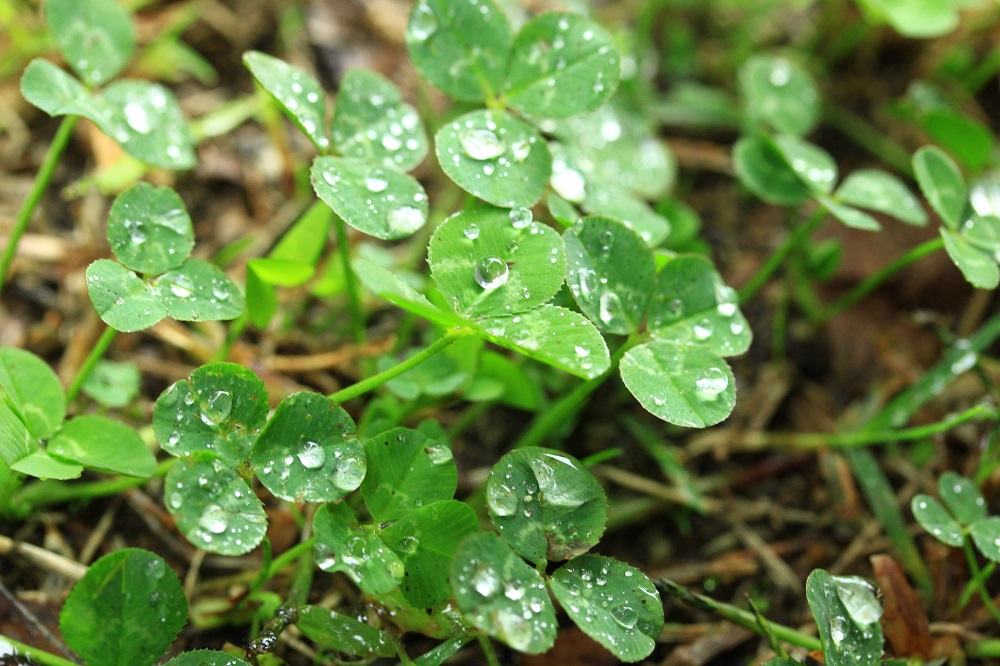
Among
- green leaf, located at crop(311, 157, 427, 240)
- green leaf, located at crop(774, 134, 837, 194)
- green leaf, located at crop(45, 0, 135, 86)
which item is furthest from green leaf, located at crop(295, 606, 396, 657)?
green leaf, located at crop(774, 134, 837, 194)

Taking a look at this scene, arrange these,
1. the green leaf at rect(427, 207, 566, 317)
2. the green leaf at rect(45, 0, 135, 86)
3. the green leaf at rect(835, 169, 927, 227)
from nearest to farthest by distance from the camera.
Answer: the green leaf at rect(427, 207, 566, 317) → the green leaf at rect(45, 0, 135, 86) → the green leaf at rect(835, 169, 927, 227)

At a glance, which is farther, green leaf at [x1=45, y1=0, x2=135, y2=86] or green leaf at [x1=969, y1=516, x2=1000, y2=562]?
green leaf at [x1=45, y1=0, x2=135, y2=86]

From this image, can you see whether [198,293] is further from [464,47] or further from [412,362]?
[464,47]

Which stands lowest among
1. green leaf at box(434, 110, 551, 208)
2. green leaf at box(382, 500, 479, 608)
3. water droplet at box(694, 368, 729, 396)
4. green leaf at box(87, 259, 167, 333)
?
green leaf at box(382, 500, 479, 608)

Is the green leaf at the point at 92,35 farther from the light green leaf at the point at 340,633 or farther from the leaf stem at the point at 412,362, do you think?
the light green leaf at the point at 340,633

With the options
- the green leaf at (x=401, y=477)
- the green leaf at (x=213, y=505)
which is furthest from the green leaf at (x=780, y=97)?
the green leaf at (x=213, y=505)

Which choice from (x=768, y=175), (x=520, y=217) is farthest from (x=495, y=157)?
(x=768, y=175)

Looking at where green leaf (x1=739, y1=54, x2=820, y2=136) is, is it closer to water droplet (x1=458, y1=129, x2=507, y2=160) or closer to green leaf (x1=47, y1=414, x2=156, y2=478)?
water droplet (x1=458, y1=129, x2=507, y2=160)
